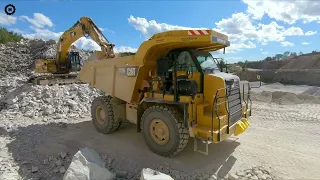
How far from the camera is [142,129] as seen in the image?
5.58 m

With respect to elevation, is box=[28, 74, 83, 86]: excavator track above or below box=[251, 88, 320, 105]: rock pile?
above

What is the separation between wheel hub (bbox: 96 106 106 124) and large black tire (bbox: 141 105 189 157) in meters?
1.95

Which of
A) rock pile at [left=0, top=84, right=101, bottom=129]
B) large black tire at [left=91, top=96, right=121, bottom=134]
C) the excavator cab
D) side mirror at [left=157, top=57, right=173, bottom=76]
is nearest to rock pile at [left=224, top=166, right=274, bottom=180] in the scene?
side mirror at [left=157, top=57, right=173, bottom=76]

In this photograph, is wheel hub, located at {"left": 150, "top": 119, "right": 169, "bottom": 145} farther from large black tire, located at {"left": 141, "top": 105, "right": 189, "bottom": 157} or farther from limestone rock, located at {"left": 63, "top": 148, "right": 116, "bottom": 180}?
limestone rock, located at {"left": 63, "top": 148, "right": 116, "bottom": 180}

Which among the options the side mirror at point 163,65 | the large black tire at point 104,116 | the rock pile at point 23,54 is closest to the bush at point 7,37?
the rock pile at point 23,54

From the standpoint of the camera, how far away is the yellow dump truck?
15.8 ft

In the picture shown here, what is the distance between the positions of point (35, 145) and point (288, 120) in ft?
25.9

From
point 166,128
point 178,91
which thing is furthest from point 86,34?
point 166,128

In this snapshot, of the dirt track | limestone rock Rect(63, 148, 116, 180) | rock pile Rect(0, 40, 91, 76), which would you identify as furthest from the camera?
rock pile Rect(0, 40, 91, 76)

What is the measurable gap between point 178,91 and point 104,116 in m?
2.84

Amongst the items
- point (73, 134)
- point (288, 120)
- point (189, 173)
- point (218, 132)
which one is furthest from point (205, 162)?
point (288, 120)

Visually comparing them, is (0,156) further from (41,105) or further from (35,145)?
(41,105)

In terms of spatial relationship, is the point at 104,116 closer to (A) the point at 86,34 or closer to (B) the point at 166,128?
(B) the point at 166,128

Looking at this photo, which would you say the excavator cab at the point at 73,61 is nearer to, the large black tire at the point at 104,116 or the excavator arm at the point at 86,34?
the excavator arm at the point at 86,34
